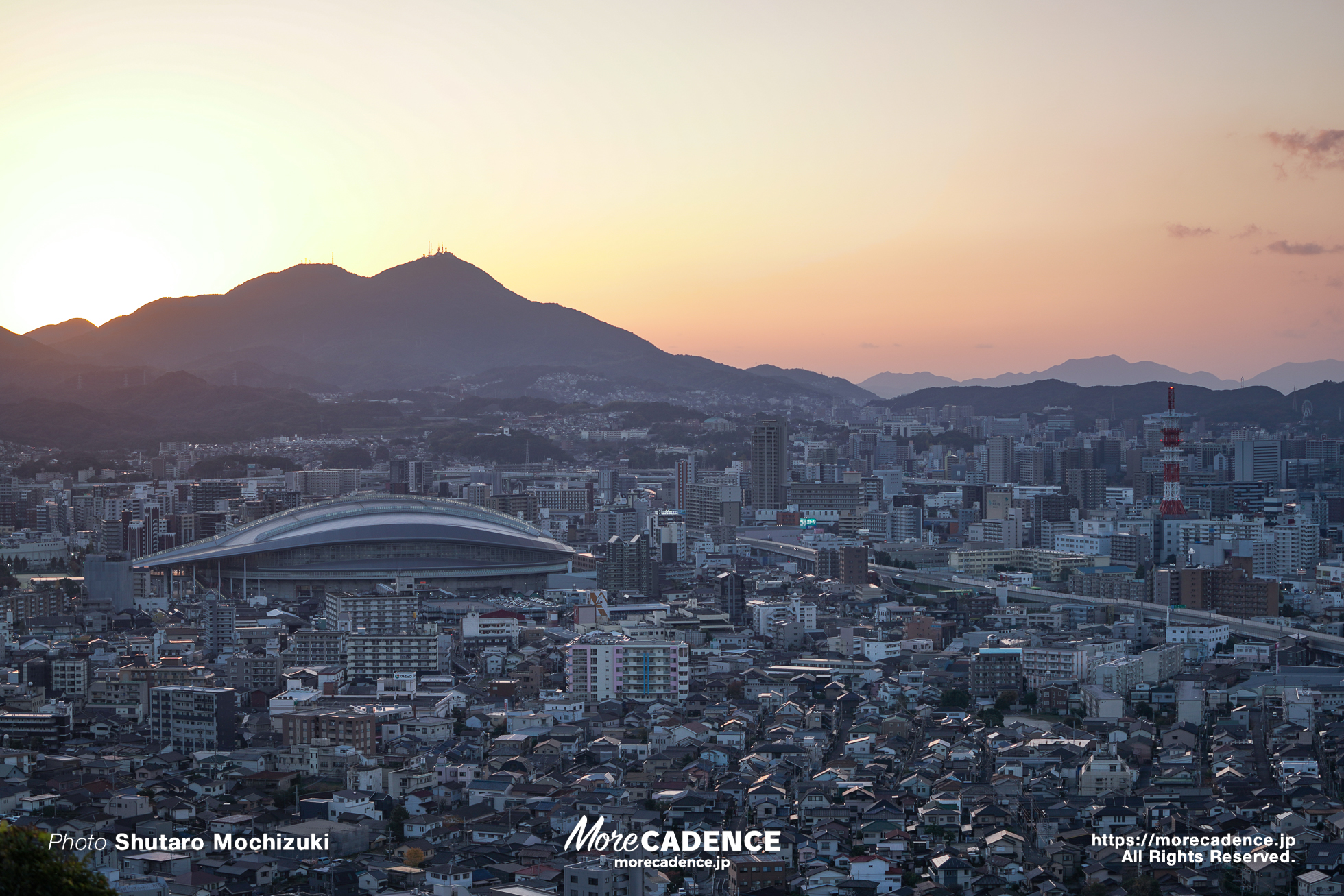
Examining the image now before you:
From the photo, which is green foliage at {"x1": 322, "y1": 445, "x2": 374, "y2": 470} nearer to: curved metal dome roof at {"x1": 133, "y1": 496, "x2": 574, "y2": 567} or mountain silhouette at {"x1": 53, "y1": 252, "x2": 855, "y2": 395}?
curved metal dome roof at {"x1": 133, "y1": 496, "x2": 574, "y2": 567}

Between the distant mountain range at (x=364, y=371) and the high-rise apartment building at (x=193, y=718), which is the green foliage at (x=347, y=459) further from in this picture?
the high-rise apartment building at (x=193, y=718)

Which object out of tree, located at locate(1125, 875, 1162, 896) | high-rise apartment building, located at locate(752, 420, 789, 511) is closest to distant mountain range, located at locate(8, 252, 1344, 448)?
high-rise apartment building, located at locate(752, 420, 789, 511)

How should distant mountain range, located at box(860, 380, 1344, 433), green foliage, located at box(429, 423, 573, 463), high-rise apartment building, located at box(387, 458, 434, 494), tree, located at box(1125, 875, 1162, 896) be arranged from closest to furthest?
tree, located at box(1125, 875, 1162, 896) → high-rise apartment building, located at box(387, 458, 434, 494) → green foliage, located at box(429, 423, 573, 463) → distant mountain range, located at box(860, 380, 1344, 433)

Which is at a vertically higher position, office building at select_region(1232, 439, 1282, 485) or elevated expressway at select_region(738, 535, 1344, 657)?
office building at select_region(1232, 439, 1282, 485)

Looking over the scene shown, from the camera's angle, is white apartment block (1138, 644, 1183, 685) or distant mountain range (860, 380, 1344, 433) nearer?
white apartment block (1138, 644, 1183, 685)

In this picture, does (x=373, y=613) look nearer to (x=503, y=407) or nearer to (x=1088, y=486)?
(x=1088, y=486)

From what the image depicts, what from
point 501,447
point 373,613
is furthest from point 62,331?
point 373,613
